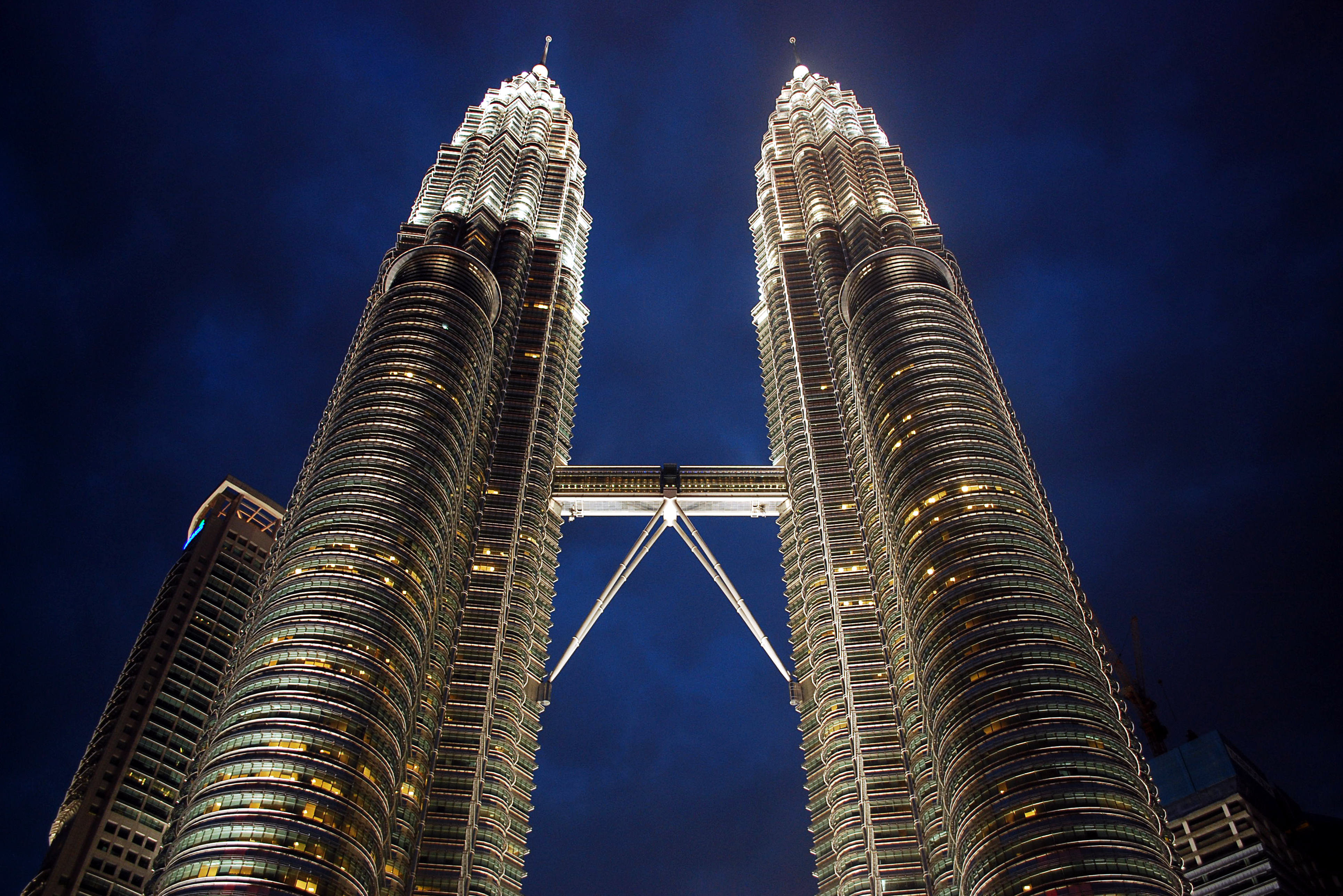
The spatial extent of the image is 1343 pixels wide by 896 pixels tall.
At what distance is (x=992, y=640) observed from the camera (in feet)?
338

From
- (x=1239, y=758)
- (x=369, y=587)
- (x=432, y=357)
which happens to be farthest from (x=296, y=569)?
(x=1239, y=758)

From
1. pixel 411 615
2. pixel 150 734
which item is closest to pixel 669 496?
pixel 411 615

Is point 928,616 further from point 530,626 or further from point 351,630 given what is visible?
point 351,630

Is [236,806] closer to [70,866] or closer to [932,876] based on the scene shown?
[932,876]

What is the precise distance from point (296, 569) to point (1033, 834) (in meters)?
74.1

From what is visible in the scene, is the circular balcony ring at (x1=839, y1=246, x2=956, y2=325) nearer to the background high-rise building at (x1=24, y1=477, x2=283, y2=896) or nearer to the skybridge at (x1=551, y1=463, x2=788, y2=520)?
the skybridge at (x1=551, y1=463, x2=788, y2=520)

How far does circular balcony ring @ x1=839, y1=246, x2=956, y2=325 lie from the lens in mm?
151250

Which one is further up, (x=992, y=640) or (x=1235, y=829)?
(x=1235, y=829)

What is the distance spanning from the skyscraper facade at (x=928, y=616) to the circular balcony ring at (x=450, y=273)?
47049 millimetres

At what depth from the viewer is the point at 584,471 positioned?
163125mm

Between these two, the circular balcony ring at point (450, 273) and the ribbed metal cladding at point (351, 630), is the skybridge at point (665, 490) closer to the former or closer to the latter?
the ribbed metal cladding at point (351, 630)

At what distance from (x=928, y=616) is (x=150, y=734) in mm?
121363

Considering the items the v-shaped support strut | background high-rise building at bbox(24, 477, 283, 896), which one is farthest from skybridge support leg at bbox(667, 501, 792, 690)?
background high-rise building at bbox(24, 477, 283, 896)

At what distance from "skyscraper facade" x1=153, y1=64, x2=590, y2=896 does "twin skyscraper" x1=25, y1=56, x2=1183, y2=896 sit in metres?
0.38
